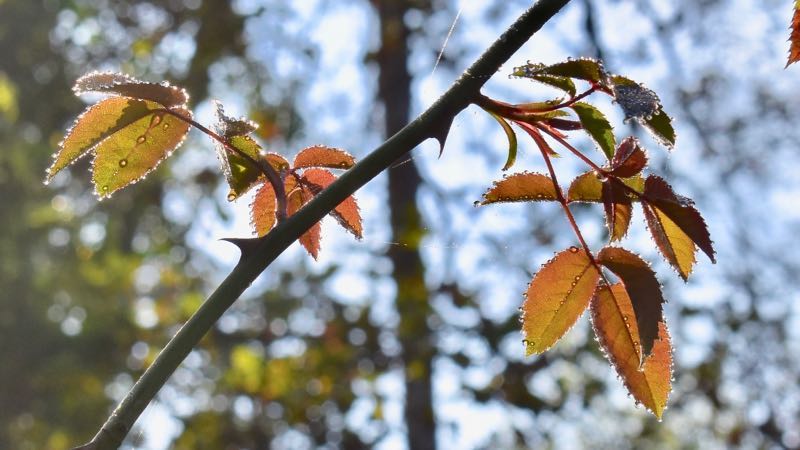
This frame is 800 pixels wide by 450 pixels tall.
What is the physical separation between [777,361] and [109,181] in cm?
550

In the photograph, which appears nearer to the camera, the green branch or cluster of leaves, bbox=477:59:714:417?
the green branch

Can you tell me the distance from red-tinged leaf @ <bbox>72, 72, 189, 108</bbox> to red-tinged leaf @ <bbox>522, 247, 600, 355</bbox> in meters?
0.34

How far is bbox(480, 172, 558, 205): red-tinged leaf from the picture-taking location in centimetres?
72

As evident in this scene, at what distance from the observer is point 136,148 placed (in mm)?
768

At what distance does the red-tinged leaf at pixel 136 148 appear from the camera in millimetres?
764

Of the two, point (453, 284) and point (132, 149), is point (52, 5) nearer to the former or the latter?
point (453, 284)

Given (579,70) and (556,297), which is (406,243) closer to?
(556,297)

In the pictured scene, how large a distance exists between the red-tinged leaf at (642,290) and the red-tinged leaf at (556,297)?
3cm

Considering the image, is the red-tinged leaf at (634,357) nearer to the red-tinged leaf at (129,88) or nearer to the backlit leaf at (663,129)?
the backlit leaf at (663,129)

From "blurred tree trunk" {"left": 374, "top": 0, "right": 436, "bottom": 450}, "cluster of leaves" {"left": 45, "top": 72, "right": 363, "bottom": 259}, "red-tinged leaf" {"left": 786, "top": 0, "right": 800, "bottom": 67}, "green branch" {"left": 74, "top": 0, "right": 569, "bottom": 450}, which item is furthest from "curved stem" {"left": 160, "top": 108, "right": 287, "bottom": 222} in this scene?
"blurred tree trunk" {"left": 374, "top": 0, "right": 436, "bottom": 450}

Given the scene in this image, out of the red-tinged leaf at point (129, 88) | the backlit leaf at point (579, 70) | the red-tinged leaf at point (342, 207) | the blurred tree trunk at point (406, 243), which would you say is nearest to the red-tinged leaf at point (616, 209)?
the backlit leaf at point (579, 70)

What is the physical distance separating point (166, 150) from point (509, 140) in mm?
305

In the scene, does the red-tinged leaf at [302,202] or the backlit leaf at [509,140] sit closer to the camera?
the backlit leaf at [509,140]

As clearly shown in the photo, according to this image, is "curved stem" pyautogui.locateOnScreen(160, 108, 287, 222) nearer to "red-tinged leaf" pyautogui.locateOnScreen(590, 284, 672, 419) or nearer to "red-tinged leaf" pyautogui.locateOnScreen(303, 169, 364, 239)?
"red-tinged leaf" pyautogui.locateOnScreen(303, 169, 364, 239)
